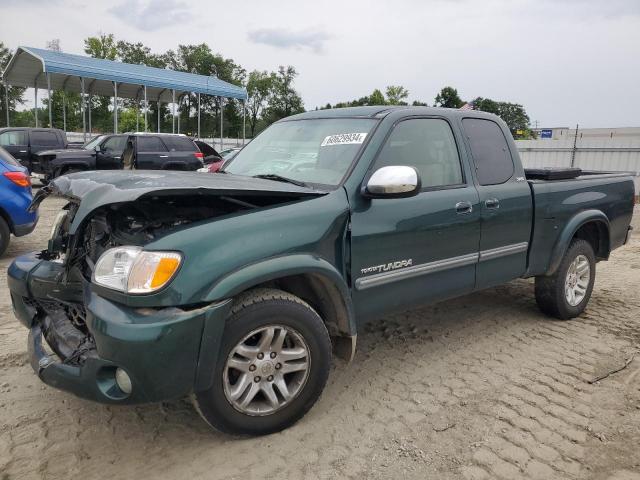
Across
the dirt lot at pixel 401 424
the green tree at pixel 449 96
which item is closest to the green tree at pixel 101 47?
the green tree at pixel 449 96

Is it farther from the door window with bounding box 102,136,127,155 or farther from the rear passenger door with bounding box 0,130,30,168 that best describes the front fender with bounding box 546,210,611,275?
the rear passenger door with bounding box 0,130,30,168

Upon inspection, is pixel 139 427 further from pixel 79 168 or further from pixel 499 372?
pixel 79 168

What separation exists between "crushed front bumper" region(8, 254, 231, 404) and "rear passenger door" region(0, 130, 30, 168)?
14.2 m

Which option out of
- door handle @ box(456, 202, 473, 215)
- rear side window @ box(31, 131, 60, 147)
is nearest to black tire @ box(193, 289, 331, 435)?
door handle @ box(456, 202, 473, 215)

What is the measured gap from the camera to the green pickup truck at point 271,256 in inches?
95.3

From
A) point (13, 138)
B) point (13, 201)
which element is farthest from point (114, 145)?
point (13, 201)

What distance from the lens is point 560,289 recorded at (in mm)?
4680

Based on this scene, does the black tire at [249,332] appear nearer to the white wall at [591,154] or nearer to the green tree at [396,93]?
the white wall at [591,154]

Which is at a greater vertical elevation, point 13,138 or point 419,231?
point 13,138

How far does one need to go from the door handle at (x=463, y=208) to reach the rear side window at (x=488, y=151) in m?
0.31

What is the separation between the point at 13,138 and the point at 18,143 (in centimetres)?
23

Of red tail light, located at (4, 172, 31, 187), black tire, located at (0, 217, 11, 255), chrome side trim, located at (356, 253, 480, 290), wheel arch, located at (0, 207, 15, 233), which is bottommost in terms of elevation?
black tire, located at (0, 217, 11, 255)

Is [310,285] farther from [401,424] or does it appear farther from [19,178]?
[19,178]

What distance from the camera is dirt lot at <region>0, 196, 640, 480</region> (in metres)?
2.60
